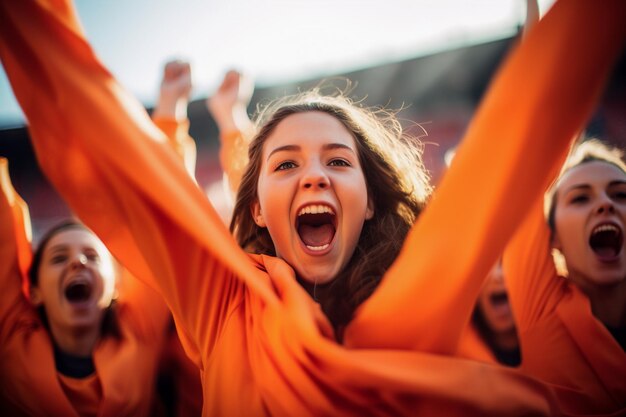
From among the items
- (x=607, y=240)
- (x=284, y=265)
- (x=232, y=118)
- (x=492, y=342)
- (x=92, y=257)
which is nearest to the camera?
(x=284, y=265)

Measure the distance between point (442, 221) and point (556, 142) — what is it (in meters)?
0.26

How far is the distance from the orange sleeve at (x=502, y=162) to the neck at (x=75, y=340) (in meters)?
1.70

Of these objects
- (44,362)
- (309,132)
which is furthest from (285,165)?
(44,362)

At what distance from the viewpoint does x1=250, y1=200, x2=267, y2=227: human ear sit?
147 centimetres

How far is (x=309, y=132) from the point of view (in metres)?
1.33

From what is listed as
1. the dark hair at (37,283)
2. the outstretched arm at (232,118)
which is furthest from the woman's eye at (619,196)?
the dark hair at (37,283)

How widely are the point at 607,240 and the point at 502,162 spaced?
140cm

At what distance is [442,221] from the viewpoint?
0.84m

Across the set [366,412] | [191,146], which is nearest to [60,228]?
[191,146]

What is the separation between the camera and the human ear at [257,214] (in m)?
1.47

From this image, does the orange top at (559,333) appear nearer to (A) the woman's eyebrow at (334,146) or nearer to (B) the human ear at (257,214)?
(A) the woman's eyebrow at (334,146)

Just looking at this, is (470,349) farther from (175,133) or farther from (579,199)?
(175,133)

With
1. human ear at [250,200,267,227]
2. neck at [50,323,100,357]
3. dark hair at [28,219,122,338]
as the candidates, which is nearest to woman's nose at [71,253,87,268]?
dark hair at [28,219,122,338]

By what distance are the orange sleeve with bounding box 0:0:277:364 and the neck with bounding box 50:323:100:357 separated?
1.14 m
